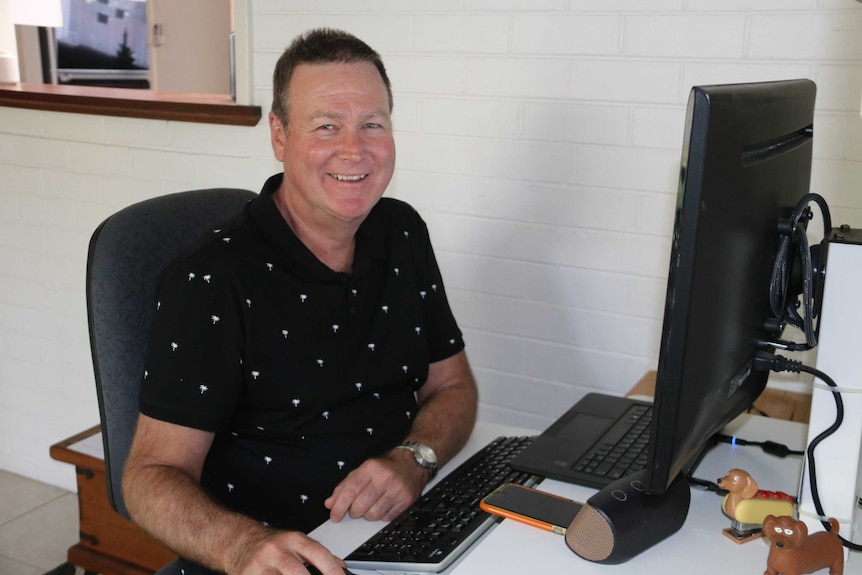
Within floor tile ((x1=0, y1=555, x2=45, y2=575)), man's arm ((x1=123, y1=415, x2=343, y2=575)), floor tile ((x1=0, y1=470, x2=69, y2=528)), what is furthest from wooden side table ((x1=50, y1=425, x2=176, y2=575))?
man's arm ((x1=123, y1=415, x2=343, y2=575))

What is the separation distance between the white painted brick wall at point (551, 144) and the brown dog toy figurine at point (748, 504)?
0.94 meters

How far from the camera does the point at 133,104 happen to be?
8.13 ft

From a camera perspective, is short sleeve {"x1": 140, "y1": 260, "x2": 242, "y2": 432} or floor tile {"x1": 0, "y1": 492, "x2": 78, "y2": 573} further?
floor tile {"x1": 0, "y1": 492, "x2": 78, "y2": 573}

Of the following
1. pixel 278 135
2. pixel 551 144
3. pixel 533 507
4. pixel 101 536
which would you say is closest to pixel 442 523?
pixel 533 507

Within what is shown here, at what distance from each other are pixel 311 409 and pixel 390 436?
16 cm

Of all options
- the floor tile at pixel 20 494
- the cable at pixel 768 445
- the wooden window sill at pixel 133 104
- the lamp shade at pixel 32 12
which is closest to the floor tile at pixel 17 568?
the floor tile at pixel 20 494

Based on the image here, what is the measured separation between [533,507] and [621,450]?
26 centimetres

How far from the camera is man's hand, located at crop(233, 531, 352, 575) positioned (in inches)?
37.7

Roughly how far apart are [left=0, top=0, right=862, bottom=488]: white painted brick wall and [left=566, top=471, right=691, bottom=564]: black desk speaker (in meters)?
1.02

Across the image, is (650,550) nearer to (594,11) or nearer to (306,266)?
(306,266)

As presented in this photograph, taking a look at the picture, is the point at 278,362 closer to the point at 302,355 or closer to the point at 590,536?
the point at 302,355

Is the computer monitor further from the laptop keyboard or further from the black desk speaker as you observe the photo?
the laptop keyboard

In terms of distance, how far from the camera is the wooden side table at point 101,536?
219 cm

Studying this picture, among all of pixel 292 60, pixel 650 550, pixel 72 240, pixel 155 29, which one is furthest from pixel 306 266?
pixel 155 29
